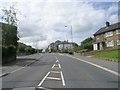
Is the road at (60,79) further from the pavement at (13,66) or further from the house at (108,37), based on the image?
the house at (108,37)

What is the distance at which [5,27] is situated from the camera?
161 feet

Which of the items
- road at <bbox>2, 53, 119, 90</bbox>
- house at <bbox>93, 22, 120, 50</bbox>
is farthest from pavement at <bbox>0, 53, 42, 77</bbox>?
house at <bbox>93, 22, 120, 50</bbox>

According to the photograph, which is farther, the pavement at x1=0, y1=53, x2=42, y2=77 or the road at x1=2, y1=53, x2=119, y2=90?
the pavement at x1=0, y1=53, x2=42, y2=77

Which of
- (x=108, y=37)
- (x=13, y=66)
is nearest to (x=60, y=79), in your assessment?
(x=13, y=66)

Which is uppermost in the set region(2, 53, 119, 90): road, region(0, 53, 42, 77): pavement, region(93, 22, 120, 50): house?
region(93, 22, 120, 50): house

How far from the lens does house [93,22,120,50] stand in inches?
2997

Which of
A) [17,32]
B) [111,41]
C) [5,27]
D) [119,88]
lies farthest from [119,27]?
[119,88]

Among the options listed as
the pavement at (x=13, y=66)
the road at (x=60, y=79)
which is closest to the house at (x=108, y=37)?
the pavement at (x=13, y=66)

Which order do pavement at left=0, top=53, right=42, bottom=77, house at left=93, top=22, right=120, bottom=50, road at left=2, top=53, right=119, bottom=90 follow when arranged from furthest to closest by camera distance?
1. house at left=93, top=22, right=120, bottom=50
2. pavement at left=0, top=53, right=42, bottom=77
3. road at left=2, top=53, right=119, bottom=90

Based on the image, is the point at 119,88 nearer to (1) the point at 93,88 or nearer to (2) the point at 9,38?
(1) the point at 93,88

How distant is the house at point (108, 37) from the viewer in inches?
2997

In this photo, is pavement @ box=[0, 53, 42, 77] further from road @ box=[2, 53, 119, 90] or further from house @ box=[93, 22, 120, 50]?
house @ box=[93, 22, 120, 50]

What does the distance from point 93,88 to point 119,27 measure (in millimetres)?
63379

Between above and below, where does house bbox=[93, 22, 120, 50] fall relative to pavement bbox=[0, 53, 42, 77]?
above
